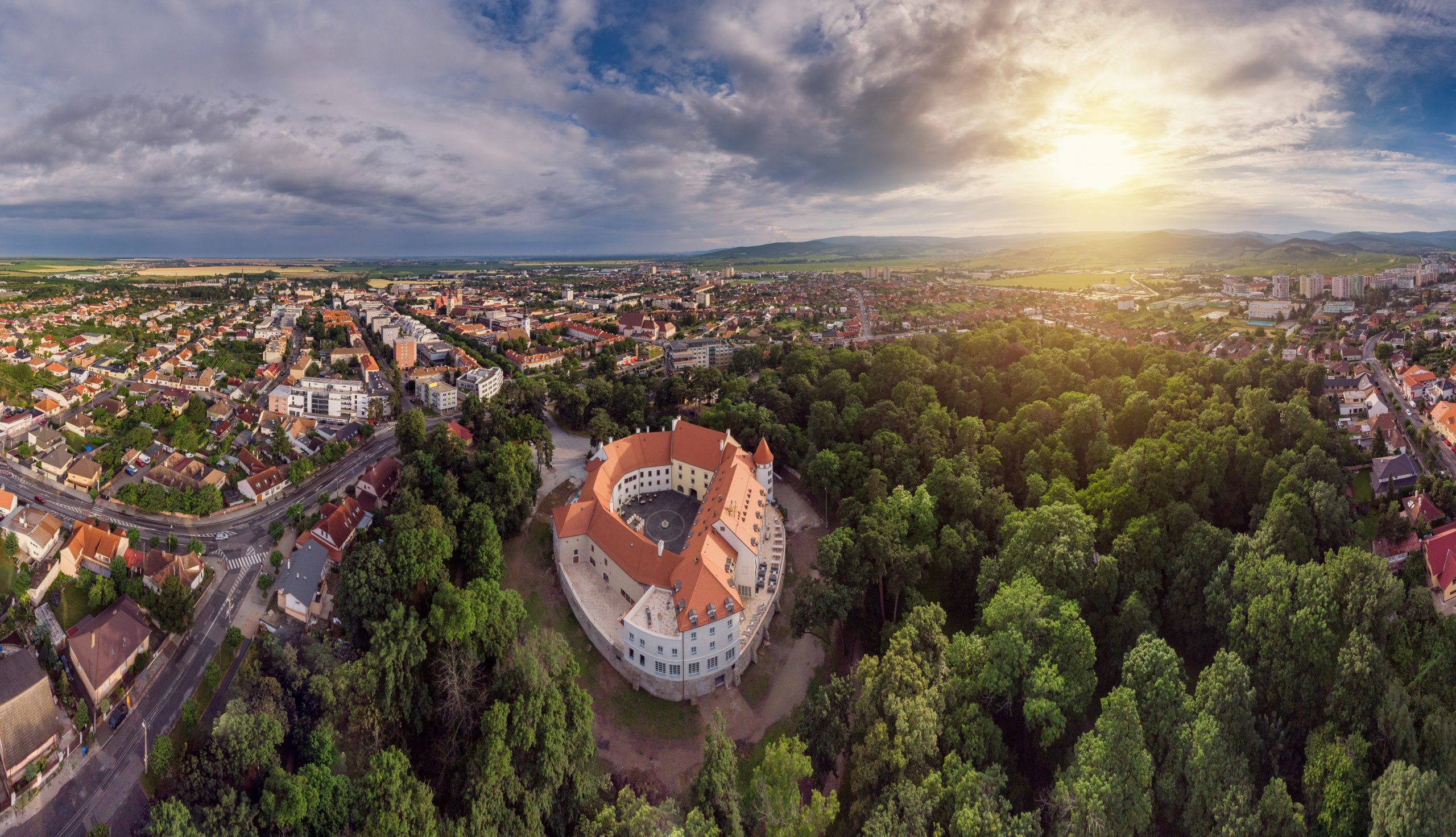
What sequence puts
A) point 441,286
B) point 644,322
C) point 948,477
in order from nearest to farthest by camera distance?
point 948,477 < point 644,322 < point 441,286

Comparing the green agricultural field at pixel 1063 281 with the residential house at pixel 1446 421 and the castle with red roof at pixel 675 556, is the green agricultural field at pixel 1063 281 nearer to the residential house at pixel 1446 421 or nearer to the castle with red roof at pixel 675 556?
the residential house at pixel 1446 421

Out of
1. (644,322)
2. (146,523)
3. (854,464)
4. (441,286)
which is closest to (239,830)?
(146,523)

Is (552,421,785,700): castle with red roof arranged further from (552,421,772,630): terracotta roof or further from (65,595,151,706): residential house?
(65,595,151,706): residential house

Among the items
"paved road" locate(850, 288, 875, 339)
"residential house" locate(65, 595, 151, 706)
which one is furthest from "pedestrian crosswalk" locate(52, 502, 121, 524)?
"paved road" locate(850, 288, 875, 339)

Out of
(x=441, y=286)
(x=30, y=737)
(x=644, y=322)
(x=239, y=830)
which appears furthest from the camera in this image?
(x=441, y=286)

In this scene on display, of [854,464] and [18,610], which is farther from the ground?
[854,464]

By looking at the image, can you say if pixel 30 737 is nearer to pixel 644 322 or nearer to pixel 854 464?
pixel 854 464

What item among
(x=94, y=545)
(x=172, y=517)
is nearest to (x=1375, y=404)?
(x=94, y=545)
